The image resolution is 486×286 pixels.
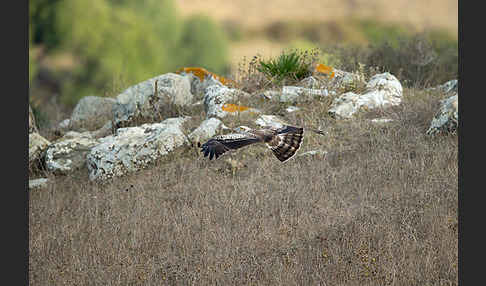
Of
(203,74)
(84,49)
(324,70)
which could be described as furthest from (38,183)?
(84,49)

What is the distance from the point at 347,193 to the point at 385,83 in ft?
12.1

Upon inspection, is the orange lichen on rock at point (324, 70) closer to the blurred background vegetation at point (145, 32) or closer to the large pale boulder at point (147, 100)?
the large pale boulder at point (147, 100)

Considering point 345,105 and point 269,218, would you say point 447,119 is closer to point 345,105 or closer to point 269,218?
point 345,105

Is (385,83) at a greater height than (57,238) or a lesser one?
greater

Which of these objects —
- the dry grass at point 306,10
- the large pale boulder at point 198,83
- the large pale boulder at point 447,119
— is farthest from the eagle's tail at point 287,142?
the dry grass at point 306,10

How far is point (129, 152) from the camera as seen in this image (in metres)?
8.35

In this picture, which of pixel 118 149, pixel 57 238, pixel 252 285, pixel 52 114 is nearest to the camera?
pixel 252 285

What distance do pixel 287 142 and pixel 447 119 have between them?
328 cm

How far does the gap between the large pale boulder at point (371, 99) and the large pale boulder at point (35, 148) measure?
16.7 feet

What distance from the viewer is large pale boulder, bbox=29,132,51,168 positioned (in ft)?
30.1

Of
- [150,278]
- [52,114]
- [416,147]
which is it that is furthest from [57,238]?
[52,114]

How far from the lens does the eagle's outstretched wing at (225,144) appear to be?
203 inches

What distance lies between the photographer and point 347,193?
6719mm

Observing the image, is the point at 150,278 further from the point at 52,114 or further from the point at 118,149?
the point at 52,114
